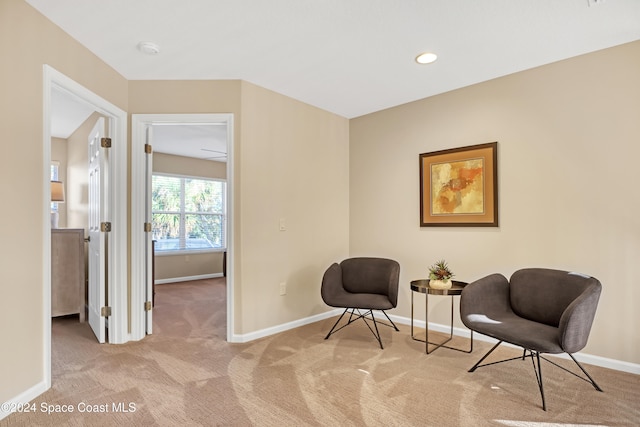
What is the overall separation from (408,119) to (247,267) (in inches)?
92.3

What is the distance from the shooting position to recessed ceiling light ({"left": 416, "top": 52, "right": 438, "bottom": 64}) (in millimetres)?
2842

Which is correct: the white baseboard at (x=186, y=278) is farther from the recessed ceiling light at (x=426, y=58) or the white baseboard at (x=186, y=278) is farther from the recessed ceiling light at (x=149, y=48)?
the recessed ceiling light at (x=426, y=58)

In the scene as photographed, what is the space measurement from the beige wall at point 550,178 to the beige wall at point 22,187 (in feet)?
10.5

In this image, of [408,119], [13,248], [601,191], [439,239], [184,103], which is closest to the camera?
[13,248]

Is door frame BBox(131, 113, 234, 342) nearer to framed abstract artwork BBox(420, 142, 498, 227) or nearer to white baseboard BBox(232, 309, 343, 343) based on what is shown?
white baseboard BBox(232, 309, 343, 343)

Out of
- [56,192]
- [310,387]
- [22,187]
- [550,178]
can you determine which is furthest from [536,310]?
[56,192]

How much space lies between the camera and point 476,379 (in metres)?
2.53

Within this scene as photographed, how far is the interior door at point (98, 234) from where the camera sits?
3.23 meters

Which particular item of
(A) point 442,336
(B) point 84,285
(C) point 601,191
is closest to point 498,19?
(C) point 601,191

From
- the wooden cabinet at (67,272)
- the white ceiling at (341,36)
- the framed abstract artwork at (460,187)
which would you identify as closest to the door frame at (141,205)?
the white ceiling at (341,36)

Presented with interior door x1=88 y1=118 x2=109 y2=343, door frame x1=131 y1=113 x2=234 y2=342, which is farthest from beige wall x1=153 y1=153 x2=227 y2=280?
door frame x1=131 y1=113 x2=234 y2=342

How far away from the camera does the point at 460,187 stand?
3.51 meters

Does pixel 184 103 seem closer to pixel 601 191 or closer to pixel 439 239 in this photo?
pixel 439 239

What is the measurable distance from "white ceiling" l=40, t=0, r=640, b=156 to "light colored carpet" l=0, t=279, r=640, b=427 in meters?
2.45
